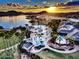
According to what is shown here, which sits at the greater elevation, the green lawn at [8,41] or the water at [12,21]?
the water at [12,21]

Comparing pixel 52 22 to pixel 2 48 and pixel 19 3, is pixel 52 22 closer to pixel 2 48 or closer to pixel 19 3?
pixel 19 3

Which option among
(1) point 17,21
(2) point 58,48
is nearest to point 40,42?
(2) point 58,48

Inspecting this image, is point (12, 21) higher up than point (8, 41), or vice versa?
point (12, 21)

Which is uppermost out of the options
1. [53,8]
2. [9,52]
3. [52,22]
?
[53,8]

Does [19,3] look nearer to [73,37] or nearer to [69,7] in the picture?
[69,7]

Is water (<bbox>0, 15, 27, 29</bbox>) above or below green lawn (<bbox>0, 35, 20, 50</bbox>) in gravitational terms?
above

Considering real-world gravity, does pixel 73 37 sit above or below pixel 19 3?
below
